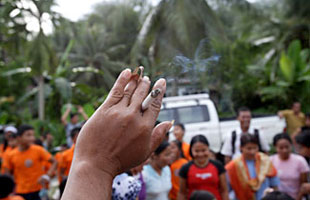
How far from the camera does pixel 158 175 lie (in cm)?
352

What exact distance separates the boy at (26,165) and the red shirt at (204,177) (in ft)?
7.53

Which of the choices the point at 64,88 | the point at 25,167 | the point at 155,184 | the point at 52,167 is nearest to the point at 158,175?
the point at 155,184

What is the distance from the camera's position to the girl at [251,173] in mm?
3588

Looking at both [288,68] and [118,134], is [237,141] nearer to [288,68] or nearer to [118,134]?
[118,134]

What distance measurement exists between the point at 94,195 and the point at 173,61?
94cm

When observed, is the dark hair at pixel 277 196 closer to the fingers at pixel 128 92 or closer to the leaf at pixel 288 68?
the fingers at pixel 128 92

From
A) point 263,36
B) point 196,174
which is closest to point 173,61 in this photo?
point 196,174

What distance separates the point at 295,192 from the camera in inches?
151

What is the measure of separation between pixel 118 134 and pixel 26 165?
A: 420cm

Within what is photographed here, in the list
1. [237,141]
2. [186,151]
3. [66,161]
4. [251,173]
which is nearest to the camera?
[251,173]

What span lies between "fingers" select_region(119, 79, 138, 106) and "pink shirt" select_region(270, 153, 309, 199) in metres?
3.31

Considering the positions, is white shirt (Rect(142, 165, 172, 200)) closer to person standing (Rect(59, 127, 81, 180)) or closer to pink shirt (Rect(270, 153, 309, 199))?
person standing (Rect(59, 127, 81, 180))

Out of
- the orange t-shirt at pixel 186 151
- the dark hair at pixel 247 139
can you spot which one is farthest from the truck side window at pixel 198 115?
the dark hair at pixel 247 139

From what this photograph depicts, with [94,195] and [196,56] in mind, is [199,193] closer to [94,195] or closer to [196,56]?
[196,56]
